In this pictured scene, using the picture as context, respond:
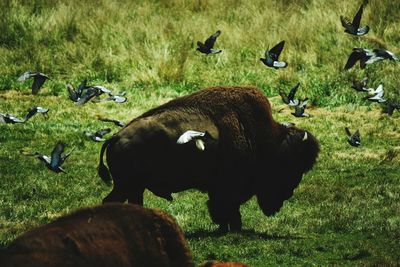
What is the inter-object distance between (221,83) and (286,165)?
8561 millimetres

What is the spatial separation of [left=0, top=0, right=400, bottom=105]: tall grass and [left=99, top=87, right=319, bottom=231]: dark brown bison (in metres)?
7.46

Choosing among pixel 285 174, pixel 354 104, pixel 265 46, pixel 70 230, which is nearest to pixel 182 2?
pixel 265 46

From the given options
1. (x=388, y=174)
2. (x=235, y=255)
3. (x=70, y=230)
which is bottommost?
(x=388, y=174)

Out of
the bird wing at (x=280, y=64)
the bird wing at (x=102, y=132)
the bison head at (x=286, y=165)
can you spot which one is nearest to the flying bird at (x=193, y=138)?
the bison head at (x=286, y=165)

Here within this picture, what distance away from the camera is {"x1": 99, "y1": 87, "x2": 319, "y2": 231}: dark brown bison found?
28.0ft

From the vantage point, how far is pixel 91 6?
910 inches

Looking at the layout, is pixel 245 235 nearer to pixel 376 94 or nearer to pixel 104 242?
pixel 376 94

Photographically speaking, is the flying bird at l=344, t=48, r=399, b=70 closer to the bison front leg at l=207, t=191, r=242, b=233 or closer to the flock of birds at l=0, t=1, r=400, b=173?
the flock of birds at l=0, t=1, r=400, b=173

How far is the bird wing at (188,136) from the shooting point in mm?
8352

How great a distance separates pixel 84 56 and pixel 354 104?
630 cm

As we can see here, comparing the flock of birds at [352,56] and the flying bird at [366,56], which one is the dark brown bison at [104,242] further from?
the flying bird at [366,56]

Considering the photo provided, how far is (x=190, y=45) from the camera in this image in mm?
20031

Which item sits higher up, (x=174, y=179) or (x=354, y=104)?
(x=174, y=179)

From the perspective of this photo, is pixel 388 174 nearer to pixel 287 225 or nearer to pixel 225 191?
pixel 287 225
